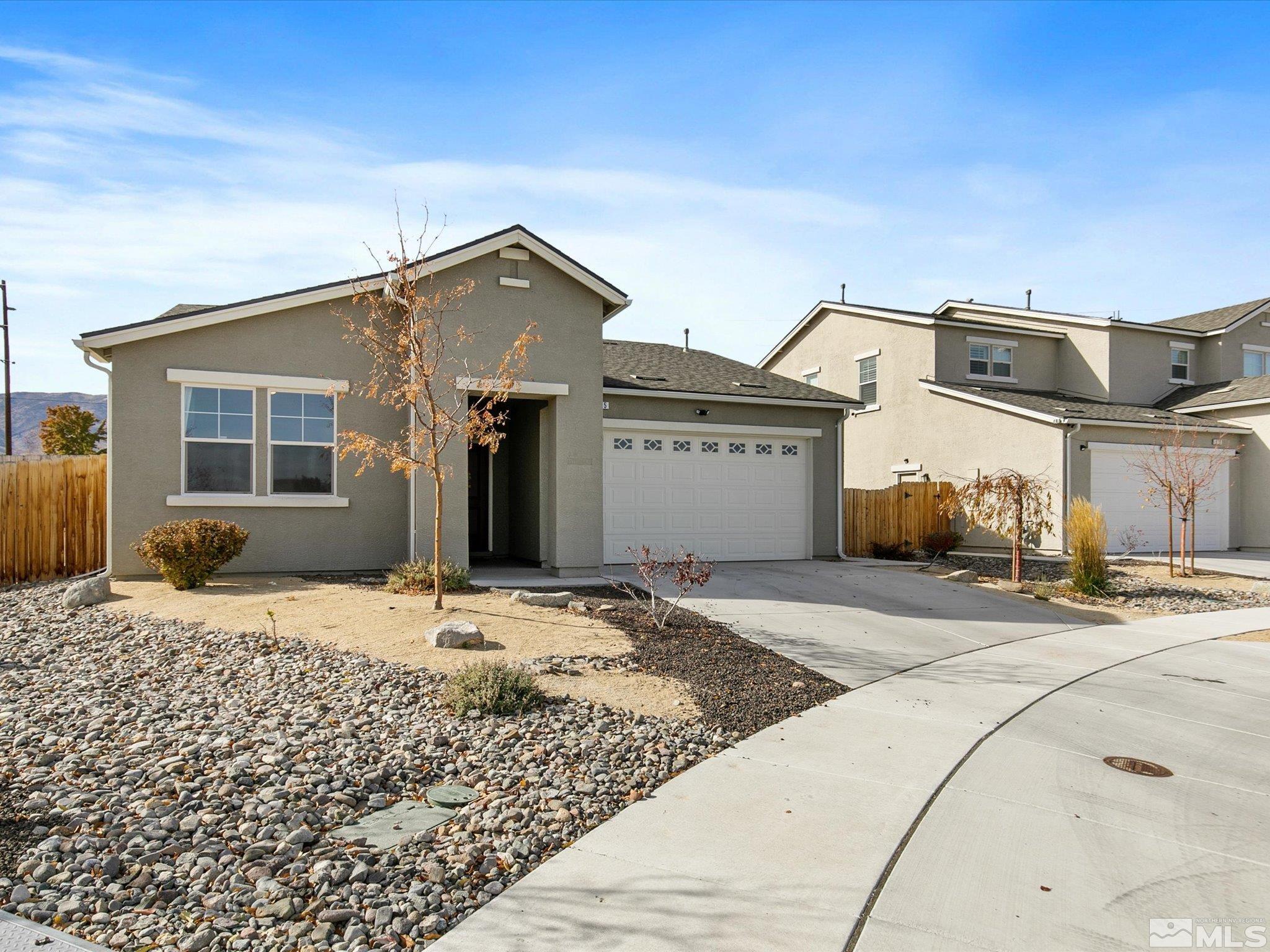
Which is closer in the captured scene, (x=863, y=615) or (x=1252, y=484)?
(x=863, y=615)

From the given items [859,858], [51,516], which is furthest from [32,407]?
[859,858]

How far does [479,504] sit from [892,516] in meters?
10.9

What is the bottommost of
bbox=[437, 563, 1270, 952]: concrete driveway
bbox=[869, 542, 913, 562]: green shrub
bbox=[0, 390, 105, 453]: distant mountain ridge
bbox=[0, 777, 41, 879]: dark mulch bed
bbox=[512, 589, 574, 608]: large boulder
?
bbox=[437, 563, 1270, 952]: concrete driveway

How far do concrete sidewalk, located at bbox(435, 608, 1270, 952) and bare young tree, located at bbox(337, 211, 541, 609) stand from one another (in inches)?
213

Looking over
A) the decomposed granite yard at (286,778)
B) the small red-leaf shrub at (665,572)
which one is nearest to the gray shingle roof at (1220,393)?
the small red-leaf shrub at (665,572)

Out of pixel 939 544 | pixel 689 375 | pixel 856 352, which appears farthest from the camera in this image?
pixel 856 352

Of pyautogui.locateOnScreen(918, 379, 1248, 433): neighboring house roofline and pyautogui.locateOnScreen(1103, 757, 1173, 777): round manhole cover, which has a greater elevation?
pyautogui.locateOnScreen(918, 379, 1248, 433): neighboring house roofline

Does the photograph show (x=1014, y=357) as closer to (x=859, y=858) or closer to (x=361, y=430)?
(x=361, y=430)

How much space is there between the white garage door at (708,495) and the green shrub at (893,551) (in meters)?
4.08

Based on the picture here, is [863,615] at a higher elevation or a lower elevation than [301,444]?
lower

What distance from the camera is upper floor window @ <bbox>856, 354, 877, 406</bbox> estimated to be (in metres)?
25.2

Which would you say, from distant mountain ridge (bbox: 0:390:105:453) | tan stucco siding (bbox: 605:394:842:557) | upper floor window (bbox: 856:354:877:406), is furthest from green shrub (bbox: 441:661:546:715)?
distant mountain ridge (bbox: 0:390:105:453)

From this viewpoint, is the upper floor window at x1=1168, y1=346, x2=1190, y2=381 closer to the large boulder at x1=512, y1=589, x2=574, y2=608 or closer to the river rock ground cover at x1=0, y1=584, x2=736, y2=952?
the large boulder at x1=512, y1=589, x2=574, y2=608

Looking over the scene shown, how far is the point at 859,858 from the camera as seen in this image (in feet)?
13.5
